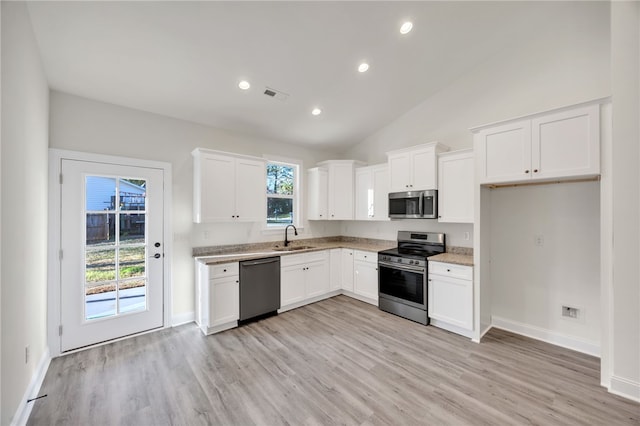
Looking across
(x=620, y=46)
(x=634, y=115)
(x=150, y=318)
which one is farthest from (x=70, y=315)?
(x=620, y=46)

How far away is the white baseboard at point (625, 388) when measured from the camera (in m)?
2.08

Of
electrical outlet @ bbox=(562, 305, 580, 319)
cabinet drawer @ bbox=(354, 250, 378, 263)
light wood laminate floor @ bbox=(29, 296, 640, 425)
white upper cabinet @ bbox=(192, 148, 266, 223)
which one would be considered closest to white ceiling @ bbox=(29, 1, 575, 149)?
white upper cabinet @ bbox=(192, 148, 266, 223)

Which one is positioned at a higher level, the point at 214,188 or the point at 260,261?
the point at 214,188

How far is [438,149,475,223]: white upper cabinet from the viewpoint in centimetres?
335

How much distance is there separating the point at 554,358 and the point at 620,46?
2.96 metres

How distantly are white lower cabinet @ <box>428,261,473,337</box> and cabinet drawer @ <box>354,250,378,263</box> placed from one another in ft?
3.04

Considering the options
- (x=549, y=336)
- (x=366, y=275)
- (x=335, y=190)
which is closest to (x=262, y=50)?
(x=335, y=190)

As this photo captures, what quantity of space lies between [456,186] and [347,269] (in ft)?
7.24

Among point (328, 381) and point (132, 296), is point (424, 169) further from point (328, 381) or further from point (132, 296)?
point (132, 296)

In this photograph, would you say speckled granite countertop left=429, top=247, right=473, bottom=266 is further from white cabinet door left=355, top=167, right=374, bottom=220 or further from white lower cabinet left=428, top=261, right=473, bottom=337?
white cabinet door left=355, top=167, right=374, bottom=220

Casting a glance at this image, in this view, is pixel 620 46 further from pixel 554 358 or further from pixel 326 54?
pixel 554 358

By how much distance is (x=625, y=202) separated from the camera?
2145mm

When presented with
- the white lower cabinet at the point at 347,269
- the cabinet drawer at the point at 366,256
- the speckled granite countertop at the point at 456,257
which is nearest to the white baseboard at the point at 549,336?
the speckled granite countertop at the point at 456,257

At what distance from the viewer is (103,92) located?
2.85 metres
